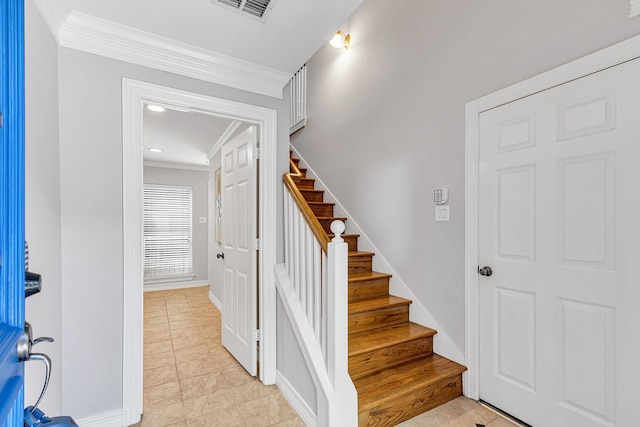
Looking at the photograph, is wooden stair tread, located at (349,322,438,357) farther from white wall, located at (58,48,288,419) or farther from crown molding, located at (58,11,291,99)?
crown molding, located at (58,11,291,99)

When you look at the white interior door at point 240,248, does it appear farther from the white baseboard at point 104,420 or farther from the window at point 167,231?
the window at point 167,231

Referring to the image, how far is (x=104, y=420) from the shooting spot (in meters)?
1.73

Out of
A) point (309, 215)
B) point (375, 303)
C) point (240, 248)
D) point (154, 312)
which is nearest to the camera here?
point (309, 215)

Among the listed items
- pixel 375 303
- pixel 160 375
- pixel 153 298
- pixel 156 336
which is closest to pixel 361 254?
pixel 375 303

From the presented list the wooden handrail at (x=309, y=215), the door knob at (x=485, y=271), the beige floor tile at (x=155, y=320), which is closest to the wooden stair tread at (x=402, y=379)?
the door knob at (x=485, y=271)

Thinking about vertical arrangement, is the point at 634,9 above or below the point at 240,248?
above

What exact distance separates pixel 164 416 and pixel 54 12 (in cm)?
242

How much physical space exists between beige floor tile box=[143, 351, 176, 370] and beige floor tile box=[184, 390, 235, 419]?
2.49ft

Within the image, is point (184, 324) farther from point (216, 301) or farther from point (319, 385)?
point (319, 385)

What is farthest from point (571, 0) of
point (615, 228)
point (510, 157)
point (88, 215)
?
point (88, 215)

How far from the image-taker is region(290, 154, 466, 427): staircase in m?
1.78

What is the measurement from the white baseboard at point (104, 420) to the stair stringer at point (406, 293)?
2.15 m

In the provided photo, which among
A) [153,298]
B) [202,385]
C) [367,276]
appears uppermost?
[367,276]

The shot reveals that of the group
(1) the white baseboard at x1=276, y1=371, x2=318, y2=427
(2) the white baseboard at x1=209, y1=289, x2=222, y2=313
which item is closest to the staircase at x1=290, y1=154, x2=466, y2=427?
(1) the white baseboard at x1=276, y1=371, x2=318, y2=427
